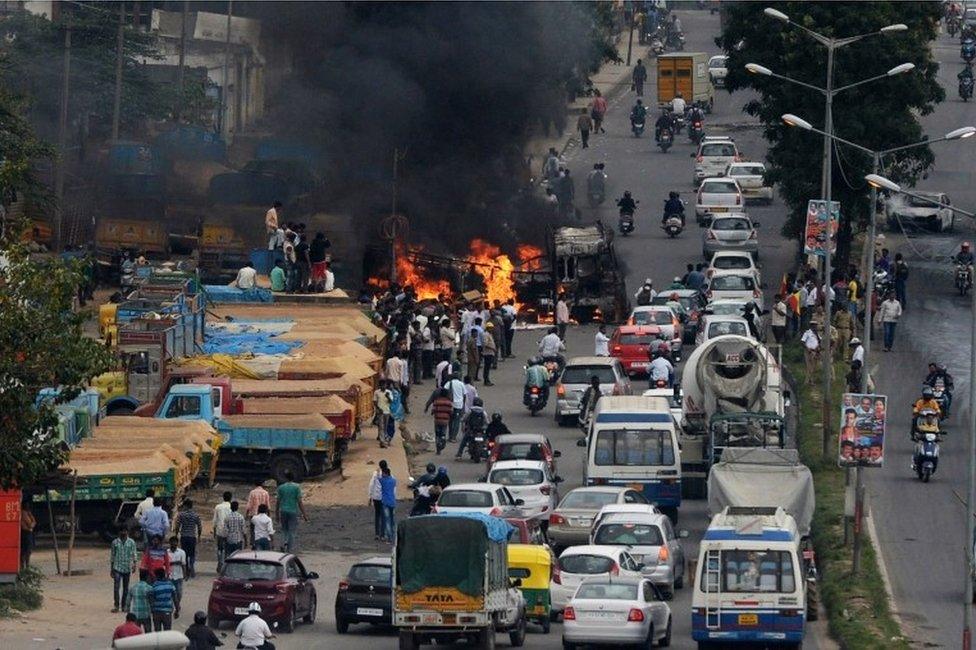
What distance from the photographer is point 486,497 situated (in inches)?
1356

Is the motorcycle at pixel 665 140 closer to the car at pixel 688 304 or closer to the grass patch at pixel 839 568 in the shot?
the car at pixel 688 304

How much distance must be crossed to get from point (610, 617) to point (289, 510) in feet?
26.3

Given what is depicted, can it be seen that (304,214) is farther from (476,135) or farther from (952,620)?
(952,620)

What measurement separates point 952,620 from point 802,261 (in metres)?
29.4

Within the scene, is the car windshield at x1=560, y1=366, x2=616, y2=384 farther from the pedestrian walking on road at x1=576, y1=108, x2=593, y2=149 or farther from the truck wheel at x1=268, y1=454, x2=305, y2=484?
the pedestrian walking on road at x1=576, y1=108, x2=593, y2=149

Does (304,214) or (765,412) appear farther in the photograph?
(304,214)

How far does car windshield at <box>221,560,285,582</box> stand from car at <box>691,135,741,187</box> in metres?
43.5

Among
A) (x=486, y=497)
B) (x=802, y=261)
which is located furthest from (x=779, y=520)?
(x=802, y=261)

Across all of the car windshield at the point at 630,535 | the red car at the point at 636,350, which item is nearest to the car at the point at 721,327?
the red car at the point at 636,350

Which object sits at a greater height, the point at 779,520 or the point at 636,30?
the point at 636,30

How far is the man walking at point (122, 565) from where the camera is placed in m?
30.5


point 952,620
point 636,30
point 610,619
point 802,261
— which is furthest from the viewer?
point 636,30

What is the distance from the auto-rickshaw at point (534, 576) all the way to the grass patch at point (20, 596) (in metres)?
6.19

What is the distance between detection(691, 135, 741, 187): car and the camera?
72.3 m
